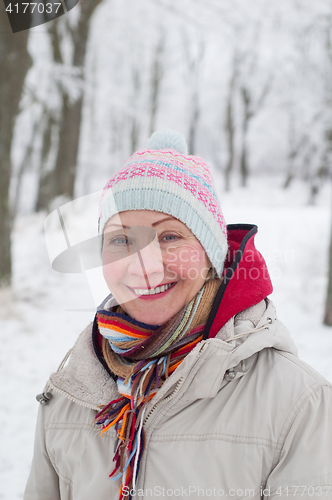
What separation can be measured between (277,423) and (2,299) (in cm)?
504

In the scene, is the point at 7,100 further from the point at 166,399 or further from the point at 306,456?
the point at 306,456

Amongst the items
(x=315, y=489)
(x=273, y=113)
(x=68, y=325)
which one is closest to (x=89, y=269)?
(x=315, y=489)

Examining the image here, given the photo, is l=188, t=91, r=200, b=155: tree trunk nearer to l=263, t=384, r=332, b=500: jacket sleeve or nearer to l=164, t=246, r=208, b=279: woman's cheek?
l=164, t=246, r=208, b=279: woman's cheek

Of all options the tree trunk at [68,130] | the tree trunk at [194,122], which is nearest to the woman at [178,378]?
the tree trunk at [68,130]

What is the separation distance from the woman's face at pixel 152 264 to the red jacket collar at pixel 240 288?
0.33 ft

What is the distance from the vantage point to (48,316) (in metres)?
5.37

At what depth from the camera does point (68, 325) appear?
515 cm

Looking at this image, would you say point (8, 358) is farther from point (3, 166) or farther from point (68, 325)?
point (3, 166)

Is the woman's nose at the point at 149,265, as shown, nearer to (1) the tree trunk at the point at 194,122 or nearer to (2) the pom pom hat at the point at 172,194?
(2) the pom pom hat at the point at 172,194

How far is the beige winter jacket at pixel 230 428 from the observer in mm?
1110

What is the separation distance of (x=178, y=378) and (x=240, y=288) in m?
0.37

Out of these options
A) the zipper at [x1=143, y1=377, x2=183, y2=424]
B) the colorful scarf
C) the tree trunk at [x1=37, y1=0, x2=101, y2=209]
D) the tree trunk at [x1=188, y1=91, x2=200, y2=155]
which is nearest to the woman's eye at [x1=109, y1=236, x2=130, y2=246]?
the colorful scarf

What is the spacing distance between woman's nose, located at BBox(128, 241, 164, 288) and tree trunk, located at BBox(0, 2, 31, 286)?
4686 mm

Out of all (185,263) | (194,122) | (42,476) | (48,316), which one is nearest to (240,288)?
(185,263)
